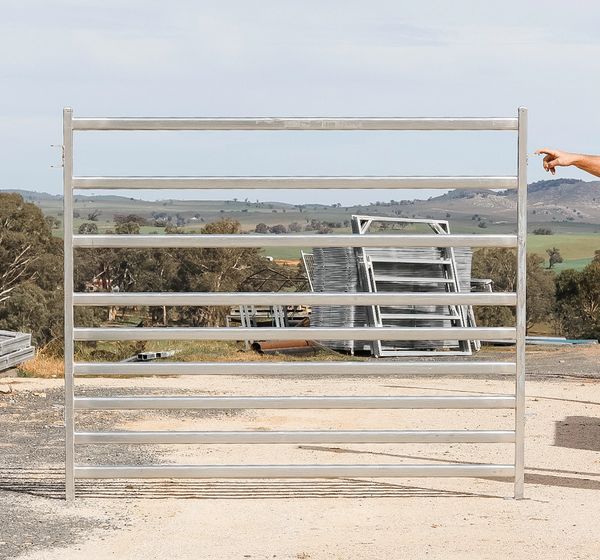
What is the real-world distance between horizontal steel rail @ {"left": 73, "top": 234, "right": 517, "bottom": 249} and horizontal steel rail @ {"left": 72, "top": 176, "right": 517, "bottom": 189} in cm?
27

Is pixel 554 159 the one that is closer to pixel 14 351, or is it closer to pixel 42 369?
pixel 14 351

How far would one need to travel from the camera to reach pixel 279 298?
639 cm

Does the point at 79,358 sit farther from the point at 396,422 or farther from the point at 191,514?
the point at 191,514

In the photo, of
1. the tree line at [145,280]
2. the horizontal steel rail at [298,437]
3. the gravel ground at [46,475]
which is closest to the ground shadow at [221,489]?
the gravel ground at [46,475]

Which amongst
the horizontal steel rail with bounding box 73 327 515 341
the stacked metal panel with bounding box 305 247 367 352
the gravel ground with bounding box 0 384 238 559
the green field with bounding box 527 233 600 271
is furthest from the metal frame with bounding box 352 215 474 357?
the green field with bounding box 527 233 600 271

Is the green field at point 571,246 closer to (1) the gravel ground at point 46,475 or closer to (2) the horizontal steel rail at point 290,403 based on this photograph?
(1) the gravel ground at point 46,475

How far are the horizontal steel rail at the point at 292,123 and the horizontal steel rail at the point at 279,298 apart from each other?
0.90m

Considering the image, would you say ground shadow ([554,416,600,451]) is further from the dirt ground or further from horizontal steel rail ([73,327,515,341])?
horizontal steel rail ([73,327,515,341])

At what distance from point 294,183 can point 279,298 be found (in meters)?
0.64

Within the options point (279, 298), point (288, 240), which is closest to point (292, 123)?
point (288, 240)

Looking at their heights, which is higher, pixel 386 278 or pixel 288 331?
pixel 386 278

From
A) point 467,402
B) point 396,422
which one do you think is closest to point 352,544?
point 467,402

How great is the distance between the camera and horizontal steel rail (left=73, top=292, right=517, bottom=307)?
6.27 meters

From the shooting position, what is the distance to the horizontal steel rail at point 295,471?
21.0 feet
